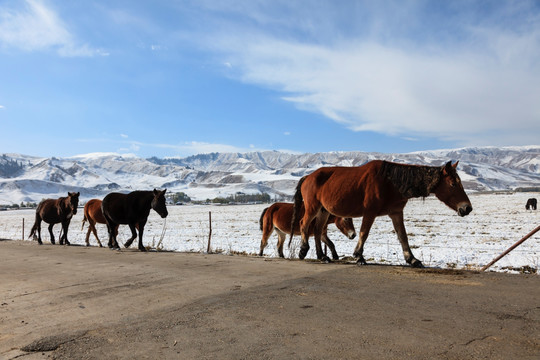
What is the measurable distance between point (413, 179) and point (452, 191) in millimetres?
677

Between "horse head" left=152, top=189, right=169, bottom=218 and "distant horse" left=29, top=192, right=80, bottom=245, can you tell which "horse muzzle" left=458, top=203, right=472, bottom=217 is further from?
"distant horse" left=29, top=192, right=80, bottom=245

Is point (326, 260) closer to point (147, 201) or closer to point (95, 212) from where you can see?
point (147, 201)

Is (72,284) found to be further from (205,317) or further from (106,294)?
(205,317)

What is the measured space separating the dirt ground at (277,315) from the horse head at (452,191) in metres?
1.16

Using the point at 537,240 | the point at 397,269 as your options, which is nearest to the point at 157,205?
the point at 397,269

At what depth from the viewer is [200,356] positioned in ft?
9.84

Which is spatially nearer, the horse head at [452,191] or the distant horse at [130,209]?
the horse head at [452,191]

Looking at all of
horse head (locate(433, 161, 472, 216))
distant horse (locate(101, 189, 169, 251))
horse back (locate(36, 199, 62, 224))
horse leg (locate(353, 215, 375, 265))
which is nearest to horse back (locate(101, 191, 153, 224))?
distant horse (locate(101, 189, 169, 251))

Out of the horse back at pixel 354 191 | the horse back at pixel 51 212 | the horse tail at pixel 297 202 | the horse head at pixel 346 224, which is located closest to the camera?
the horse back at pixel 354 191

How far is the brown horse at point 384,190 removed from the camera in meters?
6.79

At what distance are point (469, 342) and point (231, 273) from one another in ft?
14.1

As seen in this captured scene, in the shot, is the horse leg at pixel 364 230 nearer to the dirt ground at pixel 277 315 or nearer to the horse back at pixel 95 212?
the dirt ground at pixel 277 315

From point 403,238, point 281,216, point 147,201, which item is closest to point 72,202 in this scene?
point 147,201

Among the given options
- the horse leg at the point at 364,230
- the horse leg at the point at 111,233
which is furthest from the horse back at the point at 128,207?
the horse leg at the point at 364,230
